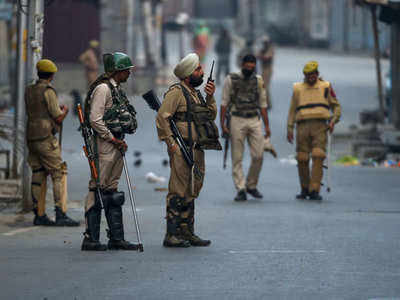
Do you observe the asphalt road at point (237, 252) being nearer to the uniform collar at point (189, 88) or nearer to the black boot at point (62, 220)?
the black boot at point (62, 220)

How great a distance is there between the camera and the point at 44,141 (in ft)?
39.7

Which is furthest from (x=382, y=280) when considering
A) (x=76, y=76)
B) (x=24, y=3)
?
(x=76, y=76)

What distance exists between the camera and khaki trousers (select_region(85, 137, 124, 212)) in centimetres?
1018

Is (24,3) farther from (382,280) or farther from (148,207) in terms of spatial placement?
(382,280)

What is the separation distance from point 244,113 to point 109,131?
477cm

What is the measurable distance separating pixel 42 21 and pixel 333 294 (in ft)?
20.8

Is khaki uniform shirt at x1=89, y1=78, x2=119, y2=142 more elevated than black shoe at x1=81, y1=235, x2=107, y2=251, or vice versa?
khaki uniform shirt at x1=89, y1=78, x2=119, y2=142

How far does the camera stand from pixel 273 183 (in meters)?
17.1

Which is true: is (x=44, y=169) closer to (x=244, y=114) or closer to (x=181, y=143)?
(x=181, y=143)

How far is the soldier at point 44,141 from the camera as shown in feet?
39.1

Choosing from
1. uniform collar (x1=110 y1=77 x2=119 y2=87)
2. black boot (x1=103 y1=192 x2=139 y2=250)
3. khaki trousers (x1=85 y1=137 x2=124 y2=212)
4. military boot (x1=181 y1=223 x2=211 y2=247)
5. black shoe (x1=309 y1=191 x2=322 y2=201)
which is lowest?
black shoe (x1=309 y1=191 x2=322 y2=201)

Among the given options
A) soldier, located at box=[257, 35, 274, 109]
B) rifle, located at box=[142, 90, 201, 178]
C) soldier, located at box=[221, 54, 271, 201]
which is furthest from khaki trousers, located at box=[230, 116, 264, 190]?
soldier, located at box=[257, 35, 274, 109]

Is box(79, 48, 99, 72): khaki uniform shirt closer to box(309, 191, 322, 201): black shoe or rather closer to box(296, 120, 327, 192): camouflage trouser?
box(296, 120, 327, 192): camouflage trouser

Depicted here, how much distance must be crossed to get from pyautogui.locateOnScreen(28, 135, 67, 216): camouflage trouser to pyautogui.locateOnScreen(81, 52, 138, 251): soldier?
185 cm
